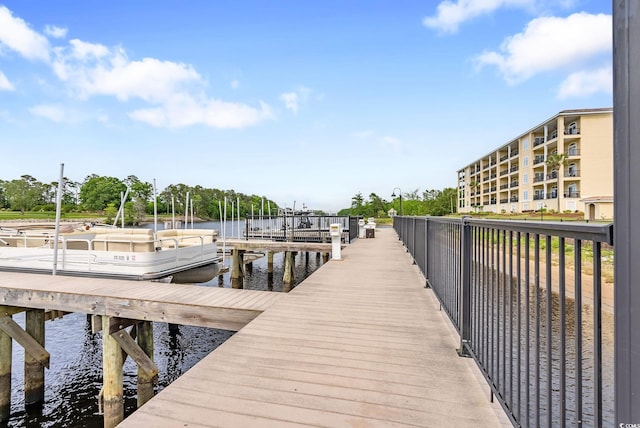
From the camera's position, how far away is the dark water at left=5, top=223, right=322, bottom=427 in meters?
5.98

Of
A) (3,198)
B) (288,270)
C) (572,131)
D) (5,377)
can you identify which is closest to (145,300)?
(5,377)

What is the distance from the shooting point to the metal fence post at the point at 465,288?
2.75m

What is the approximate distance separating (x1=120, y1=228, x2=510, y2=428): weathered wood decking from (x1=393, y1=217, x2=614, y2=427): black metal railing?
0.94 ft

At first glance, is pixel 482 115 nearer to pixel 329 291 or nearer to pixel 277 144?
pixel 329 291

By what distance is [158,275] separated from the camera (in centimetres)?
730

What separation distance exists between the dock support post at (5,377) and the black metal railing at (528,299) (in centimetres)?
776

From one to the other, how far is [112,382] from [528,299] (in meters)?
5.78

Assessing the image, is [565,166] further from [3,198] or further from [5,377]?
[3,198]

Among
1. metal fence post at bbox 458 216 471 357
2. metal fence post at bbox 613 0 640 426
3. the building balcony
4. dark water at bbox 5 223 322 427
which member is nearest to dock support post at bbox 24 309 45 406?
dark water at bbox 5 223 322 427

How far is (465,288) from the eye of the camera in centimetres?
285

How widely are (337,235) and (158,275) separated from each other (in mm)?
4619

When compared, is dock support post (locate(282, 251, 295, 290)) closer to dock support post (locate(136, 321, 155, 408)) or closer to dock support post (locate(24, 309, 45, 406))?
dock support post (locate(136, 321, 155, 408))

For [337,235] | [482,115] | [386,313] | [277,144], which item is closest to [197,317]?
[386,313]

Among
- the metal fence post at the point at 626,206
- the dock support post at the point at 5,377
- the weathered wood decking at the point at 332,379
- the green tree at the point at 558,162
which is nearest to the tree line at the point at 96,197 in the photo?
the green tree at the point at 558,162
